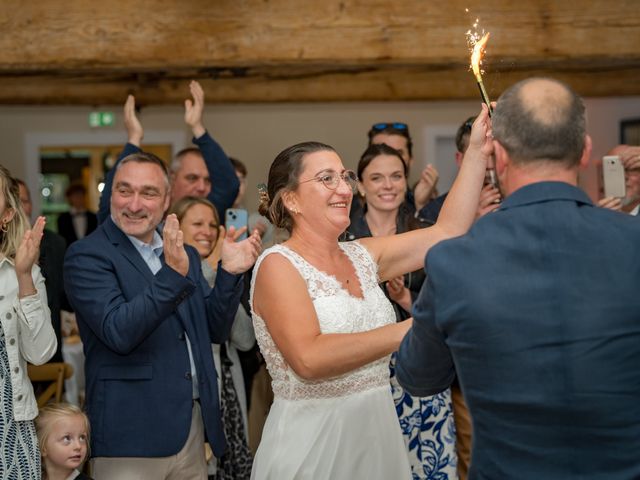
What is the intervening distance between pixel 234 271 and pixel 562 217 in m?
1.52

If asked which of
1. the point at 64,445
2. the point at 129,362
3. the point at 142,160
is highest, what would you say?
the point at 142,160

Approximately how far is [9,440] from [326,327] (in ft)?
3.63

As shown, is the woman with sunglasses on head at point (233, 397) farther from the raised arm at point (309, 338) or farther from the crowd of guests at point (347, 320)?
the raised arm at point (309, 338)

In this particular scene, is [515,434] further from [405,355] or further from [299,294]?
[299,294]

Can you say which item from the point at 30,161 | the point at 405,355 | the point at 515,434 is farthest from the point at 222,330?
the point at 30,161

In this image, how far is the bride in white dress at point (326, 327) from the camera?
2.34 m

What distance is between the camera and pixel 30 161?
8.14 metres

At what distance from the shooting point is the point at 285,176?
2.66 m

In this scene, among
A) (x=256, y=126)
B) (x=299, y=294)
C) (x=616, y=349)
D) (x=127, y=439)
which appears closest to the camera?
(x=616, y=349)

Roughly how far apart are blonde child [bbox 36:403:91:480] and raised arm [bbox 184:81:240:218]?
1.47 m

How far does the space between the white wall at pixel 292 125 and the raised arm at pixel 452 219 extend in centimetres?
517

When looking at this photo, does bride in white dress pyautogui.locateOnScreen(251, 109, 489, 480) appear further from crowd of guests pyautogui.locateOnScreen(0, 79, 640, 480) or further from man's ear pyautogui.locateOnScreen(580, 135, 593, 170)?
man's ear pyautogui.locateOnScreen(580, 135, 593, 170)

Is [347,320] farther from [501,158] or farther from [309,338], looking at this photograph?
[501,158]

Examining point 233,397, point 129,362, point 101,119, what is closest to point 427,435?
point 233,397
